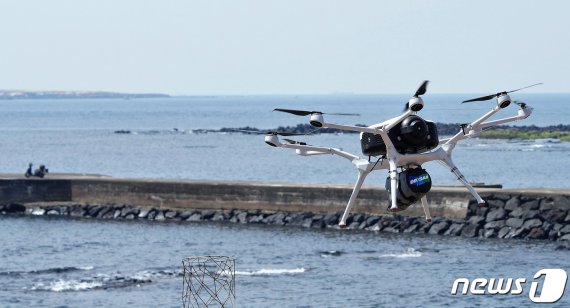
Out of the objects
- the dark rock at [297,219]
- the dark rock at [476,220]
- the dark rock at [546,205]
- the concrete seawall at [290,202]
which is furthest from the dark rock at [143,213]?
the dark rock at [546,205]

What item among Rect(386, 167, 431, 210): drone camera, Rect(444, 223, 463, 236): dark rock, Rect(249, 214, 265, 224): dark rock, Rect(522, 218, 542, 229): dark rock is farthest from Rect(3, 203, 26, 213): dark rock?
Rect(386, 167, 431, 210): drone camera

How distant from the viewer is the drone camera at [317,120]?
711 inches

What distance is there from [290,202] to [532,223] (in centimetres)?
1548

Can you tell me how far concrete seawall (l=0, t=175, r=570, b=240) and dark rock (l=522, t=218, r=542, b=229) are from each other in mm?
19

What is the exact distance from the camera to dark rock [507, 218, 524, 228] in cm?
6788

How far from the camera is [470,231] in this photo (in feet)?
225

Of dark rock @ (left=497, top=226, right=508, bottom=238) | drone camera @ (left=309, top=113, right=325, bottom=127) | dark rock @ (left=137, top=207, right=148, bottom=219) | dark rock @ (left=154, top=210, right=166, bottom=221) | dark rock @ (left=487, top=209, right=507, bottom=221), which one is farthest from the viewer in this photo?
dark rock @ (left=137, top=207, right=148, bottom=219)

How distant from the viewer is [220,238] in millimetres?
72188

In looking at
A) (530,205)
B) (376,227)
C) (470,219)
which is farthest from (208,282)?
(530,205)

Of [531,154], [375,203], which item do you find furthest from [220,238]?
[531,154]

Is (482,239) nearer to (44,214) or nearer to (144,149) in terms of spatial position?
(44,214)

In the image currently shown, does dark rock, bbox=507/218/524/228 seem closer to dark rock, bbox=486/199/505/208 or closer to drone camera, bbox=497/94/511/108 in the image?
dark rock, bbox=486/199/505/208

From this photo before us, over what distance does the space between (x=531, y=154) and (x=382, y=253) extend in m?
98.8

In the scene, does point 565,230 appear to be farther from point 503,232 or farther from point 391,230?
point 391,230
